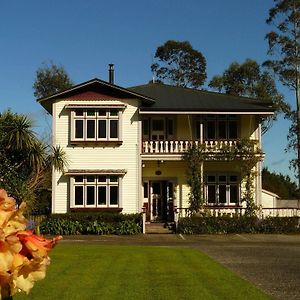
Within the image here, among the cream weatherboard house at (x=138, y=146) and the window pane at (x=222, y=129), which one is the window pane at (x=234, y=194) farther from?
the window pane at (x=222, y=129)

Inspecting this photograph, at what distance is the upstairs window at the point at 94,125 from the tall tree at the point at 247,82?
68.8ft

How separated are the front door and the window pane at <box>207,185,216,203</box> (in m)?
1.88

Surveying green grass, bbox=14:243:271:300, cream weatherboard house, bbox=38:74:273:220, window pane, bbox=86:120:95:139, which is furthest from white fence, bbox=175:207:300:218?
green grass, bbox=14:243:271:300

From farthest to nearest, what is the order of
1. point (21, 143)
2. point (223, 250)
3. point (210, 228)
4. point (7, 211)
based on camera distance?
point (210, 228) → point (21, 143) → point (223, 250) → point (7, 211)

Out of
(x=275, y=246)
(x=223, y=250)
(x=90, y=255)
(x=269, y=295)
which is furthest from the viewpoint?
(x=275, y=246)

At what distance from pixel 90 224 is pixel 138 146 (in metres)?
4.63

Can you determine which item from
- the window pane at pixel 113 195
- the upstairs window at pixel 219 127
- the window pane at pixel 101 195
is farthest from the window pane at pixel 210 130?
the window pane at pixel 101 195

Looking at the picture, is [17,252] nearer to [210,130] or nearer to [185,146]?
[185,146]

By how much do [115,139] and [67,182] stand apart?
10.4 ft

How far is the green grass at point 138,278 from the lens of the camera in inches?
383

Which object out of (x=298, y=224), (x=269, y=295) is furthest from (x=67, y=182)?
(x=269, y=295)

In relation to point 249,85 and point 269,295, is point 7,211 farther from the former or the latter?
point 249,85

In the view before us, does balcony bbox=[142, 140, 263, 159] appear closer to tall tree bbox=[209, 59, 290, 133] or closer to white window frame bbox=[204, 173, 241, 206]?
white window frame bbox=[204, 173, 241, 206]

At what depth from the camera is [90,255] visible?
1623 centimetres
